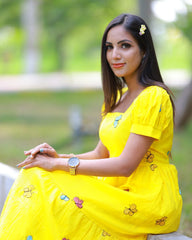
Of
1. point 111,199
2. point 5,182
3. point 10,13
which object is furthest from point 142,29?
point 10,13

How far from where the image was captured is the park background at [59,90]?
7461mm

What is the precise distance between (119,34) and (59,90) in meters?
14.9

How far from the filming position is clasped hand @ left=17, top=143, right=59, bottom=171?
2291mm

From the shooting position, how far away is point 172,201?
7.54 ft

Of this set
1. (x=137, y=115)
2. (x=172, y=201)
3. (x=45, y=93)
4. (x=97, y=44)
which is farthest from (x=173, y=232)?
(x=97, y=44)

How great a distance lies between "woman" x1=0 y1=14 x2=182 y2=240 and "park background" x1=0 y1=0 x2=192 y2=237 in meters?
1.19

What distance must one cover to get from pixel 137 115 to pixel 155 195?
0.44 meters

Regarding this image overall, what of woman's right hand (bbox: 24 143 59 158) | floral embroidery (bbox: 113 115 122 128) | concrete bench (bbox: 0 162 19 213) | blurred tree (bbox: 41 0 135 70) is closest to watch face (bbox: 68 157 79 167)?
woman's right hand (bbox: 24 143 59 158)

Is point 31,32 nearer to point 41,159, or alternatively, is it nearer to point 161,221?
point 41,159

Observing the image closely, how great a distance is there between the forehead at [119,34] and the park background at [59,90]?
171 centimetres

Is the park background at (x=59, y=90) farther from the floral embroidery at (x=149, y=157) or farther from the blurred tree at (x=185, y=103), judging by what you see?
the floral embroidery at (x=149, y=157)

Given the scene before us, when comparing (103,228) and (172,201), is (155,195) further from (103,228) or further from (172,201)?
(103,228)

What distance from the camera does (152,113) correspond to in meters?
2.23

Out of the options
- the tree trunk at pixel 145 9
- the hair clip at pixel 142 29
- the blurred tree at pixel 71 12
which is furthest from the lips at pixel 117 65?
the blurred tree at pixel 71 12
